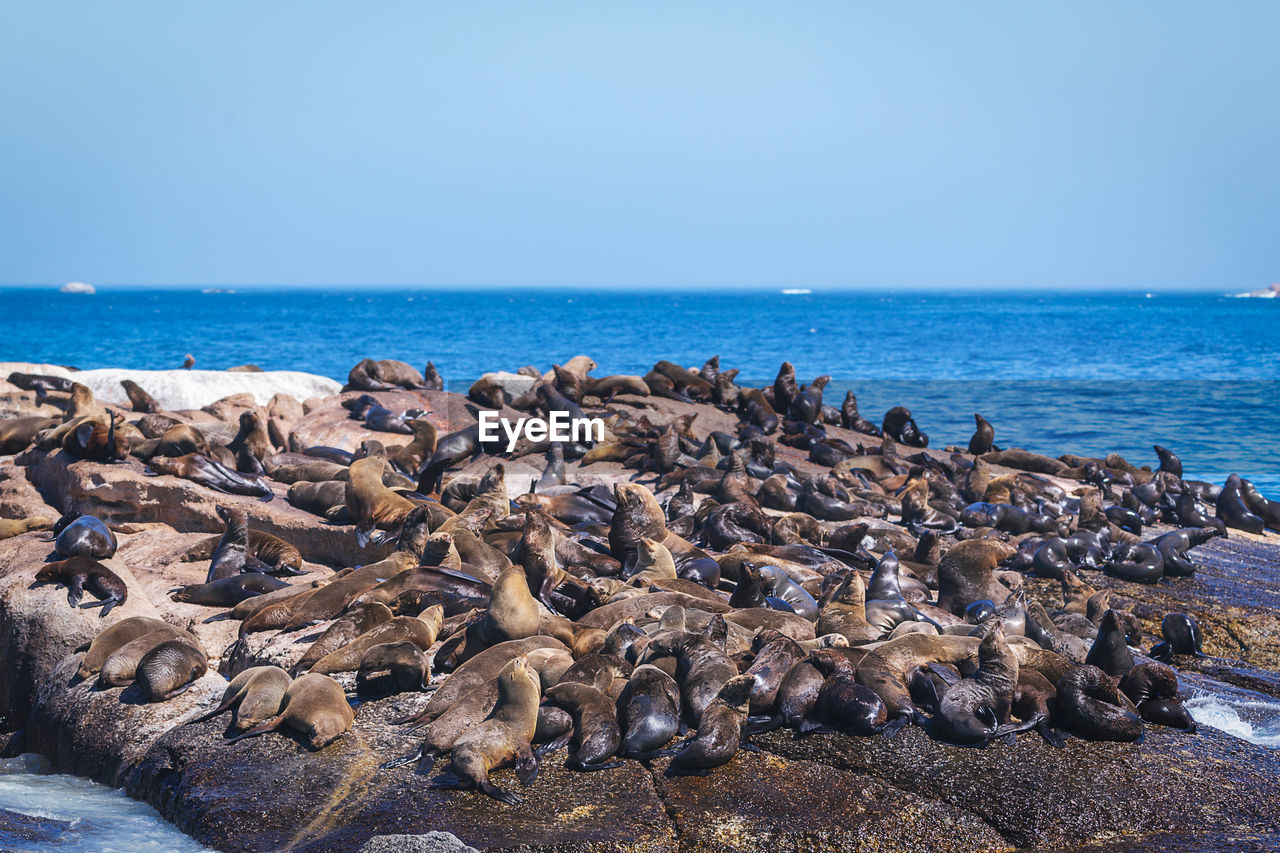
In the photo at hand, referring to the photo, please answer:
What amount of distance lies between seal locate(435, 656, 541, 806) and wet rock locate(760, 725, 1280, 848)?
1.18m

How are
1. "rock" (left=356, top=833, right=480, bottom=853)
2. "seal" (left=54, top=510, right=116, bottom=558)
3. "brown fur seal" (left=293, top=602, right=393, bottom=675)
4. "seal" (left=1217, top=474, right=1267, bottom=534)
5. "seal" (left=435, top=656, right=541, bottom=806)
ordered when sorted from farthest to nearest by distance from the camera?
"seal" (left=1217, top=474, right=1267, bottom=534) < "seal" (left=54, top=510, right=116, bottom=558) < "brown fur seal" (left=293, top=602, right=393, bottom=675) < "seal" (left=435, top=656, right=541, bottom=806) < "rock" (left=356, top=833, right=480, bottom=853)

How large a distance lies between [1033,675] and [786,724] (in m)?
1.39

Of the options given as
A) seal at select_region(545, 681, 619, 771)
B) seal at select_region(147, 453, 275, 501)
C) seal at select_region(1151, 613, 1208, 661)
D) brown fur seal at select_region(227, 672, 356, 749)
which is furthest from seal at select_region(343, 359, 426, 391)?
seal at select_region(1151, 613, 1208, 661)

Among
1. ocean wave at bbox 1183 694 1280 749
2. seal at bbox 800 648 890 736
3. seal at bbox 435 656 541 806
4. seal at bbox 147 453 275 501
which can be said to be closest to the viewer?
seal at bbox 435 656 541 806

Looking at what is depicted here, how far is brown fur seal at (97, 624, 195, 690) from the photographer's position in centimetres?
559

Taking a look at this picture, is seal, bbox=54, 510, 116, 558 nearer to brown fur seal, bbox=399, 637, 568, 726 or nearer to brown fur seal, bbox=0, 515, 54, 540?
brown fur seal, bbox=0, 515, 54, 540

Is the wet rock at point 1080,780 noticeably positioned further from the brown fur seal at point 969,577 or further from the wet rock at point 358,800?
the brown fur seal at point 969,577

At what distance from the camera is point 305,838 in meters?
3.93

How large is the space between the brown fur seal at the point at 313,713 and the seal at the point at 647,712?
134 cm

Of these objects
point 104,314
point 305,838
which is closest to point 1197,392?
point 305,838

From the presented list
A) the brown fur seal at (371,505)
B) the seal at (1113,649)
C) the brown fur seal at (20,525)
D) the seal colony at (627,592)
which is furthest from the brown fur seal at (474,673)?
the brown fur seal at (20,525)

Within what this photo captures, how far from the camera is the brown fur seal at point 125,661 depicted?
5.59 m

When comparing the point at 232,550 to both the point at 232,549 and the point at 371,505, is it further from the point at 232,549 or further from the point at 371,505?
the point at 371,505

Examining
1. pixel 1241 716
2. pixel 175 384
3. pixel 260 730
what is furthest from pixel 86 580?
pixel 175 384
